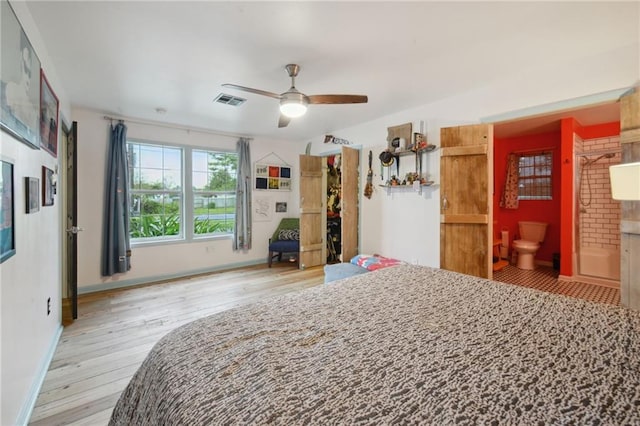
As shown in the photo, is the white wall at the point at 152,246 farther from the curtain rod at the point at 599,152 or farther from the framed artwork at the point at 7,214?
the curtain rod at the point at 599,152

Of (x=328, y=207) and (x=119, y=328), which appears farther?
(x=328, y=207)

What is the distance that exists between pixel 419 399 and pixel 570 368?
544 mm

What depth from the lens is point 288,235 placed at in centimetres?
546

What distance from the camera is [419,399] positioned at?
29.2 inches

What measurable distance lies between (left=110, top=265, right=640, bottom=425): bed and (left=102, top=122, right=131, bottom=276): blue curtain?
349 cm

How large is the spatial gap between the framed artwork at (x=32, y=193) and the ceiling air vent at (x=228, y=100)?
191 centimetres

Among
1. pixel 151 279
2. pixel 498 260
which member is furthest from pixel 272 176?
pixel 498 260

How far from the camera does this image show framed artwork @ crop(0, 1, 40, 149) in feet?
4.28

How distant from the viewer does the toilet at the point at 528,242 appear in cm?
484

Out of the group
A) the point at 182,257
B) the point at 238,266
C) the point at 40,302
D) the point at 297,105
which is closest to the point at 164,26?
the point at 297,105

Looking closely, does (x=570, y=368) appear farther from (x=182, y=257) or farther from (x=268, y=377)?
(x=182, y=257)

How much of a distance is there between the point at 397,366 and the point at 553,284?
4.39 m

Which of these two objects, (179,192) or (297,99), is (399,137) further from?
(179,192)

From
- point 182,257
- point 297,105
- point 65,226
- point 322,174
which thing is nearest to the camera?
point 297,105
